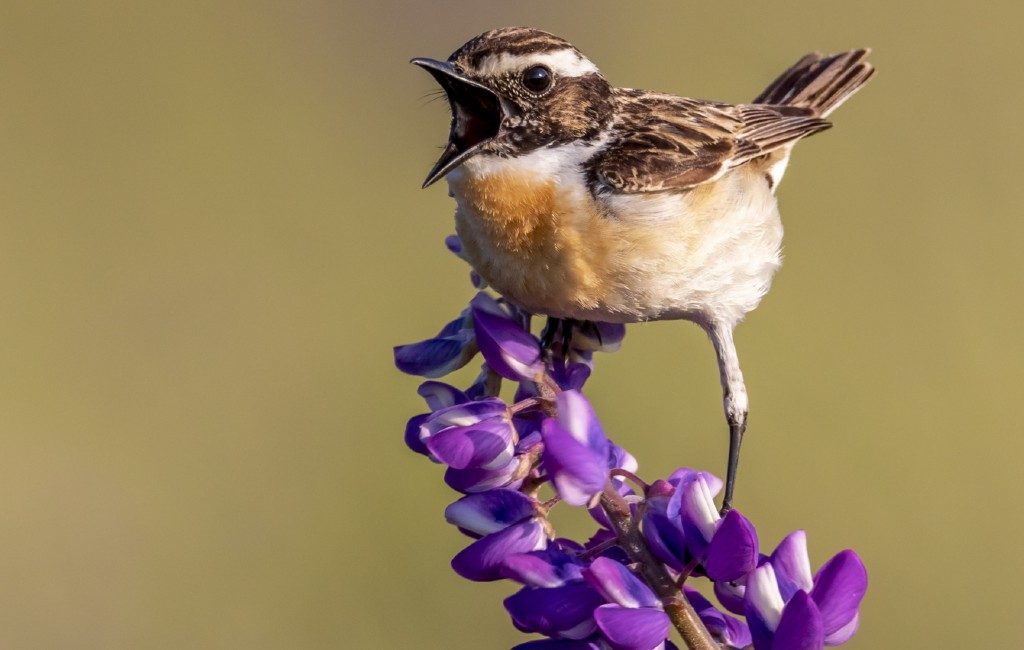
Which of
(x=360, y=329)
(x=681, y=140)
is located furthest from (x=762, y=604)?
(x=360, y=329)

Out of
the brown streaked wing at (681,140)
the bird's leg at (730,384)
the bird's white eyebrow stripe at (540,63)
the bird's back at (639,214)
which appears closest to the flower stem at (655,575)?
the bird's back at (639,214)

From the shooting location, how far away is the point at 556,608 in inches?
82.1

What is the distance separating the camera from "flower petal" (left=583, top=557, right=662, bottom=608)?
6.62 feet

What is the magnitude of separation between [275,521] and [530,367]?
4.17 m

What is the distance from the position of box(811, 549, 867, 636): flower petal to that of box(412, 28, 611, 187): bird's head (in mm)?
1292

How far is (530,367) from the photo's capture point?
96.0 inches

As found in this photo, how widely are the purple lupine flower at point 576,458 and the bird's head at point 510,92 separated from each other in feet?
3.08

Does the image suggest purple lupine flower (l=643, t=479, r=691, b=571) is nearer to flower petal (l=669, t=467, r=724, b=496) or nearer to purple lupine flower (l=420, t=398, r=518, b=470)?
flower petal (l=669, t=467, r=724, b=496)

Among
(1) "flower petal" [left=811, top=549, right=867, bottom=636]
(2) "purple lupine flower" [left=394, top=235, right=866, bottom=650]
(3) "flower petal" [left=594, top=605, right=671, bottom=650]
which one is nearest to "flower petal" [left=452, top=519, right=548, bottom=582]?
(2) "purple lupine flower" [left=394, top=235, right=866, bottom=650]

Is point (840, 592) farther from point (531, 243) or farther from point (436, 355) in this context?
point (531, 243)

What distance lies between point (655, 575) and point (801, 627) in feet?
0.83

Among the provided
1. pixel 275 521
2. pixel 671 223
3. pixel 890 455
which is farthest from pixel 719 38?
pixel 671 223

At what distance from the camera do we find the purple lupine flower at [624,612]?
2.00 metres

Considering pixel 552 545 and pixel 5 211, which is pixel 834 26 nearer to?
pixel 5 211
